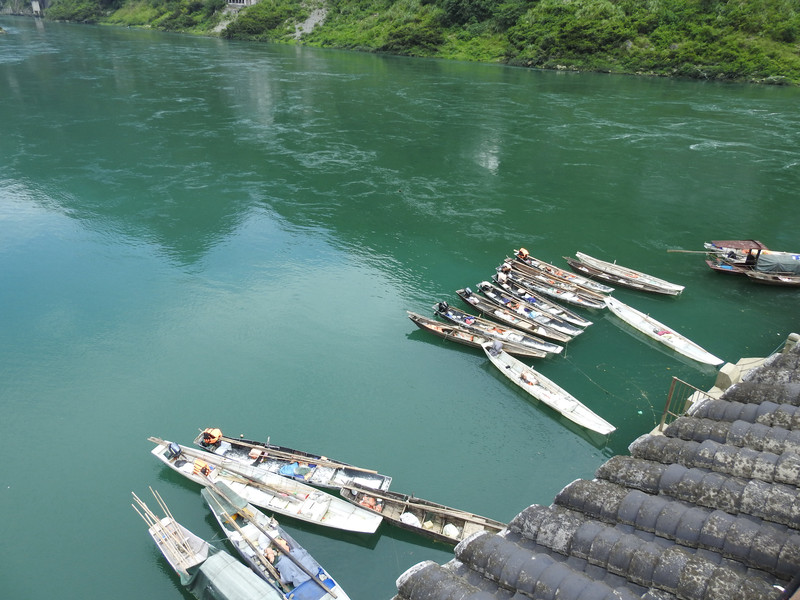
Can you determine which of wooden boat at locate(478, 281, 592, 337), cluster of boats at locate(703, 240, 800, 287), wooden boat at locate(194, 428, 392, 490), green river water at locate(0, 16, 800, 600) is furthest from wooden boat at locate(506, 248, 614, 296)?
wooden boat at locate(194, 428, 392, 490)

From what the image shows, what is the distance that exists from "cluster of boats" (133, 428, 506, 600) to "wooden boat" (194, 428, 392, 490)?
41 mm

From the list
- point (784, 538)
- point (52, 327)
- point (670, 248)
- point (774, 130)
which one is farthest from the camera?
point (774, 130)

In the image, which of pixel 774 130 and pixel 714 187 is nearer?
pixel 714 187

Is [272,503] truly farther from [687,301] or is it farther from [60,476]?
Answer: [687,301]

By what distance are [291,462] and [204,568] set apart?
5.42 m

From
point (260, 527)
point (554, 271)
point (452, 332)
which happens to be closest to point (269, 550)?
point (260, 527)

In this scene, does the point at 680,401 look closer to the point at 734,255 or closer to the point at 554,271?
the point at 554,271

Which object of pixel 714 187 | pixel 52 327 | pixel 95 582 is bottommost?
pixel 95 582

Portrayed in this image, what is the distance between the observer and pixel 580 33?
116 meters

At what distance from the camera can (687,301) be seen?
3447 cm

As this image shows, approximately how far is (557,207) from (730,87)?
76133mm

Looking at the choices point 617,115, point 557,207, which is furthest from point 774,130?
point 557,207

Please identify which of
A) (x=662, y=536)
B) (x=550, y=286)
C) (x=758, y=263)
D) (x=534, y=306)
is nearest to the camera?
(x=662, y=536)

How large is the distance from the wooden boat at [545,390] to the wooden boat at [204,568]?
14915 mm
